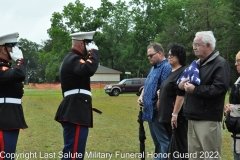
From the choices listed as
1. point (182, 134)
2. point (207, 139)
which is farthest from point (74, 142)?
point (207, 139)

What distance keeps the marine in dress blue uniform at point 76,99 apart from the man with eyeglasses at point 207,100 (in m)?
1.24

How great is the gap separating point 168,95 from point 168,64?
612 mm

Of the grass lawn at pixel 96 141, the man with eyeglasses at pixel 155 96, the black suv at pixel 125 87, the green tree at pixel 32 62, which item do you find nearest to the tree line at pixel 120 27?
the green tree at pixel 32 62

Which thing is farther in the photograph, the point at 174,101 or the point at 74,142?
the point at 174,101

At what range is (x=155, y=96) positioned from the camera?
5.83 meters

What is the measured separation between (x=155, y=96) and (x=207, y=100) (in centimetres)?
120

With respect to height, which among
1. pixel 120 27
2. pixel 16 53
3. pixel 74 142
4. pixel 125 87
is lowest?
pixel 125 87

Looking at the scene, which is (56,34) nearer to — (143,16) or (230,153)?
(143,16)

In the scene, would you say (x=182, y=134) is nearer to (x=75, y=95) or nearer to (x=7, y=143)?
(x=75, y=95)

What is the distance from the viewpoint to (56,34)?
65688mm

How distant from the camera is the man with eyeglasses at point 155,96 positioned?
5.75 m

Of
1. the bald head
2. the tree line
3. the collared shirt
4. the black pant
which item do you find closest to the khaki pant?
the black pant

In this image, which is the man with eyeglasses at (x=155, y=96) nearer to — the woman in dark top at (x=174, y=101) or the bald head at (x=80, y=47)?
the woman in dark top at (x=174, y=101)

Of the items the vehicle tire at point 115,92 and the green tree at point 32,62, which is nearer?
the vehicle tire at point 115,92
